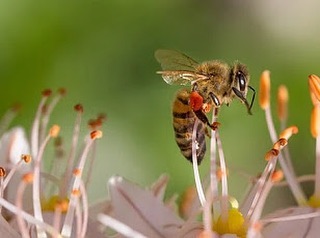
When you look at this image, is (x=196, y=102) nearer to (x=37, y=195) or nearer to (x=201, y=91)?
(x=201, y=91)

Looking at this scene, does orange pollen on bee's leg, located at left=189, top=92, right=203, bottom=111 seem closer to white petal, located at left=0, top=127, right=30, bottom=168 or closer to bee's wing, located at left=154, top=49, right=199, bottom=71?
bee's wing, located at left=154, top=49, right=199, bottom=71

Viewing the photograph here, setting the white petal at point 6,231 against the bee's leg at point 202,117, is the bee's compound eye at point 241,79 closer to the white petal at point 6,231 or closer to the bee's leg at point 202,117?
the bee's leg at point 202,117

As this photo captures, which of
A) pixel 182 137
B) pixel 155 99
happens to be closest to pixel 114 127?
pixel 155 99

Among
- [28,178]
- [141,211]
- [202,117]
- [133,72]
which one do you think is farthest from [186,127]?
[133,72]

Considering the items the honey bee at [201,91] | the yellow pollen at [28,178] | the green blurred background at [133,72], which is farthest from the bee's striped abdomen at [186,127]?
the green blurred background at [133,72]

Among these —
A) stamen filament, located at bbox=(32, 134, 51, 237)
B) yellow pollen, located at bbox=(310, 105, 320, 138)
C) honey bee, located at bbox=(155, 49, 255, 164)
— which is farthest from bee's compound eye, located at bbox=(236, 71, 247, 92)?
stamen filament, located at bbox=(32, 134, 51, 237)
